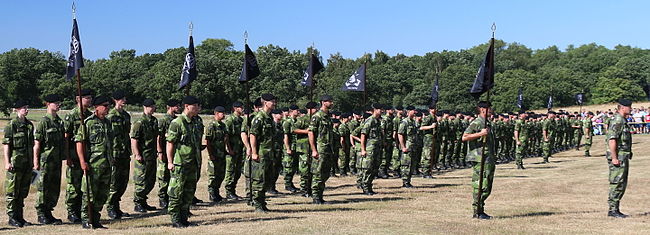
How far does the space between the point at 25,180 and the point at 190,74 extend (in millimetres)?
3872

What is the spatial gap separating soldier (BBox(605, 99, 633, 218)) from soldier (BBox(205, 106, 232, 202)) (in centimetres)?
771

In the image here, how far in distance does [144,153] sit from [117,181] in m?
0.98

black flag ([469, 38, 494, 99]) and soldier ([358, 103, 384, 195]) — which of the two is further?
soldier ([358, 103, 384, 195])

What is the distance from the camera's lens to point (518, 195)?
1588cm

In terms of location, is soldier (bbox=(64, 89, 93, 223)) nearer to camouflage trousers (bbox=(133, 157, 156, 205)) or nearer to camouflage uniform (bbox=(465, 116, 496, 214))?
camouflage trousers (bbox=(133, 157, 156, 205))

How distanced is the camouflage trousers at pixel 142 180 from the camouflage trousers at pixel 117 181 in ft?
1.36

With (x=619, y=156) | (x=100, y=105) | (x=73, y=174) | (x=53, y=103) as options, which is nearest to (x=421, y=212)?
(x=619, y=156)

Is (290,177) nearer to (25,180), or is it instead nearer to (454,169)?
(25,180)

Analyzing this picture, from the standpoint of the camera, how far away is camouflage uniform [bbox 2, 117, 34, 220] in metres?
10.7

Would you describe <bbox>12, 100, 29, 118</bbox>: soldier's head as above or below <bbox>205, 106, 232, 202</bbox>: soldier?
above

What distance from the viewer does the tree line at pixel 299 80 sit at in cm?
7988

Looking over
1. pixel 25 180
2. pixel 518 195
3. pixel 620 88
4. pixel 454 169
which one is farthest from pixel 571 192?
pixel 620 88

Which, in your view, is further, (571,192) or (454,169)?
(454,169)

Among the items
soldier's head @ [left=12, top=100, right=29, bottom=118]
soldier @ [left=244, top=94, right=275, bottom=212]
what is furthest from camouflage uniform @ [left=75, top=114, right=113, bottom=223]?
soldier @ [left=244, top=94, right=275, bottom=212]
